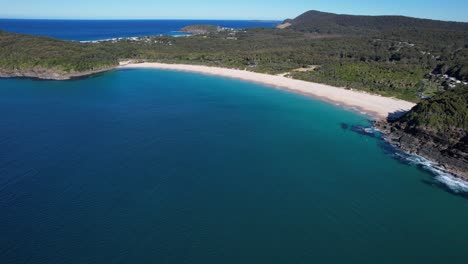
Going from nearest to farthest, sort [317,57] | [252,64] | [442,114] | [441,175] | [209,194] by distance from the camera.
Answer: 1. [209,194]
2. [441,175]
3. [442,114]
4. [252,64]
5. [317,57]

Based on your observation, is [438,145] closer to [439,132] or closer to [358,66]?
[439,132]

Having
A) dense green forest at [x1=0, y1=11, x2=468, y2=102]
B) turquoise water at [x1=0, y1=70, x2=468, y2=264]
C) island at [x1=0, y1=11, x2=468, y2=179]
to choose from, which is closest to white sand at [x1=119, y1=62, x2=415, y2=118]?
island at [x1=0, y1=11, x2=468, y2=179]

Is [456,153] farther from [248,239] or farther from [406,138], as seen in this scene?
[248,239]

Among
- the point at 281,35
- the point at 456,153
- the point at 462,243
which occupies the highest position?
the point at 281,35

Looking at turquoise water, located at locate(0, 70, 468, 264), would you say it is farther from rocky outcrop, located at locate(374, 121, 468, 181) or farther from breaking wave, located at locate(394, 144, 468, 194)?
rocky outcrop, located at locate(374, 121, 468, 181)

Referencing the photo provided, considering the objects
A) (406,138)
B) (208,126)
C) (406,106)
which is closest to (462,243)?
(406,138)

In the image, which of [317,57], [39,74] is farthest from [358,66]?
[39,74]
